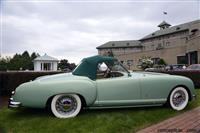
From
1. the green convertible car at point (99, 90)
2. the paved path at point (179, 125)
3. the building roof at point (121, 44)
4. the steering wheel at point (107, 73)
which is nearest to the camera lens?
the paved path at point (179, 125)

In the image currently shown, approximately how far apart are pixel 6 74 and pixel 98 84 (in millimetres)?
5270

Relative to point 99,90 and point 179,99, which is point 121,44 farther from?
point 99,90

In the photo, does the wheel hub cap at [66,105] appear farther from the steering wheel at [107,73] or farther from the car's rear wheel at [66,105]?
the steering wheel at [107,73]

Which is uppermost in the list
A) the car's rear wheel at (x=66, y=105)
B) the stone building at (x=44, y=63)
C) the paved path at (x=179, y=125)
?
the stone building at (x=44, y=63)

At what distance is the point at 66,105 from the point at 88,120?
568 millimetres

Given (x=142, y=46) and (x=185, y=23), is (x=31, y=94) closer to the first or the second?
(x=185, y=23)

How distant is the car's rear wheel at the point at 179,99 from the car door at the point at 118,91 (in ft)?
3.01

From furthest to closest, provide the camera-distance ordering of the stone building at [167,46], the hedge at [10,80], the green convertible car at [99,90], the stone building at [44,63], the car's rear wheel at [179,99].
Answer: the stone building at [167,46] → the stone building at [44,63] → the hedge at [10,80] → the car's rear wheel at [179,99] → the green convertible car at [99,90]

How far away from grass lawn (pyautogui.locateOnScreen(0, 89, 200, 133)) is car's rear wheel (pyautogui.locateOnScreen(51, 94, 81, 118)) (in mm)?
146

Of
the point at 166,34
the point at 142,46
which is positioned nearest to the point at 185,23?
the point at 166,34

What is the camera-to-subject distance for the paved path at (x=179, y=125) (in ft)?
13.1

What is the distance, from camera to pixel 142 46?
291ft

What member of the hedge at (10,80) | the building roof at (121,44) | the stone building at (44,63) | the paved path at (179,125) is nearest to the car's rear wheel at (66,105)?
the paved path at (179,125)

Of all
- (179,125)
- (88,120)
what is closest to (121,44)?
(88,120)
